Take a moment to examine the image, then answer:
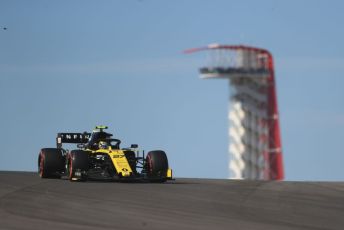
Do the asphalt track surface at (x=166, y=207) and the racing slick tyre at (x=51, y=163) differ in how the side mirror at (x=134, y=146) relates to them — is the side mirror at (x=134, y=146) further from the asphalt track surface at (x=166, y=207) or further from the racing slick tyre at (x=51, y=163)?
the asphalt track surface at (x=166, y=207)

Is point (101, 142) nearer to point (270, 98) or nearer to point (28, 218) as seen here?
point (28, 218)

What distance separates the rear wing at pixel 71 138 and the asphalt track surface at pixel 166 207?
8.16 meters

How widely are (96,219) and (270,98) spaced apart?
121m

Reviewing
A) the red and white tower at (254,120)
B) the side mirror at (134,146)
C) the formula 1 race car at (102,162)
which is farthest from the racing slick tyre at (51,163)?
the red and white tower at (254,120)

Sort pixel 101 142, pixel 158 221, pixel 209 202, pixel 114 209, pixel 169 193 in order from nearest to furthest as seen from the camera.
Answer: pixel 158 221
pixel 114 209
pixel 209 202
pixel 169 193
pixel 101 142

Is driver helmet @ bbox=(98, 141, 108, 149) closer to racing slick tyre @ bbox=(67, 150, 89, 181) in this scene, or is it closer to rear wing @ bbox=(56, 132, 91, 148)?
racing slick tyre @ bbox=(67, 150, 89, 181)

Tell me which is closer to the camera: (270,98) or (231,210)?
(231,210)

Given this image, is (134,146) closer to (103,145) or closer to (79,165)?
(103,145)

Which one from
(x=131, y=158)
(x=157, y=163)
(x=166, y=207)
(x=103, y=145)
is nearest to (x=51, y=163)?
(x=103, y=145)

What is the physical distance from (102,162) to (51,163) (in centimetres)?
235

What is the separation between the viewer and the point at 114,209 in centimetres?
1914

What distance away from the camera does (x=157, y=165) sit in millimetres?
30422

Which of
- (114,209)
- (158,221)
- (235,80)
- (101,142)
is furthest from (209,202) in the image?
(235,80)

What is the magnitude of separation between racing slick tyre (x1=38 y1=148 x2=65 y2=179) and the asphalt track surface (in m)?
5.50
